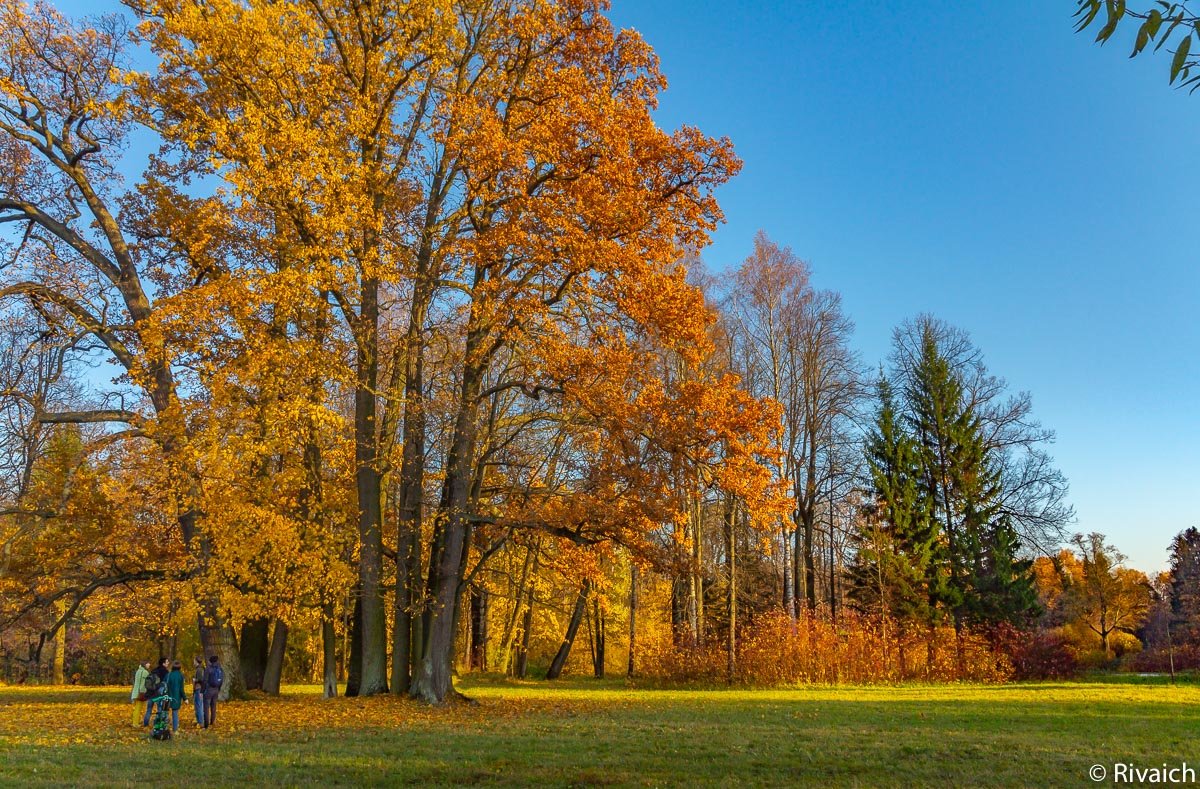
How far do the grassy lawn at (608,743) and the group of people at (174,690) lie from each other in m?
0.44

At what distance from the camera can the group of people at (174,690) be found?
12.2 metres

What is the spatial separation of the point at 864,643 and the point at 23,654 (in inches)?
1655

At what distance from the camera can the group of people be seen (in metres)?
12.2

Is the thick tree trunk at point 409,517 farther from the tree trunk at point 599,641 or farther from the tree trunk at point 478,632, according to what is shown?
the tree trunk at point 599,641

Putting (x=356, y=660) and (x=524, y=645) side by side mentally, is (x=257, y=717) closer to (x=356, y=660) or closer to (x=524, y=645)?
(x=356, y=660)

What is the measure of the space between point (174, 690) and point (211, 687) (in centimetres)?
142

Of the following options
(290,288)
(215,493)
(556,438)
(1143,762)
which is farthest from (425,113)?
(1143,762)

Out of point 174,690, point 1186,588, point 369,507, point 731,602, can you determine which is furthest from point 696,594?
point 1186,588

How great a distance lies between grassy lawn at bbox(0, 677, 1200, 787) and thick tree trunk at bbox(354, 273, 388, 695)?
1.33 m

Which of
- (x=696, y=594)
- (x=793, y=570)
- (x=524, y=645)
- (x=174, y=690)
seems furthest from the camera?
(x=524, y=645)

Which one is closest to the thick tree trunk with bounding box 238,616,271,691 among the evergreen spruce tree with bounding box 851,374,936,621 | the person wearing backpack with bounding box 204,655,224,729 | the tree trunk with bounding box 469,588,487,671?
the person wearing backpack with bounding box 204,655,224,729

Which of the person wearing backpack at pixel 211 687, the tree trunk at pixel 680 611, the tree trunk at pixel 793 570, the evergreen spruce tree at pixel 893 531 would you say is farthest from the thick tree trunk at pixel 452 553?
the evergreen spruce tree at pixel 893 531

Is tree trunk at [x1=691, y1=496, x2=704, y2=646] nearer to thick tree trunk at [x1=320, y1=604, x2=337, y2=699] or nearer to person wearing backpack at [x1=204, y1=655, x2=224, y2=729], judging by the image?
thick tree trunk at [x1=320, y1=604, x2=337, y2=699]

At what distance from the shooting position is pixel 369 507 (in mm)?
19031
